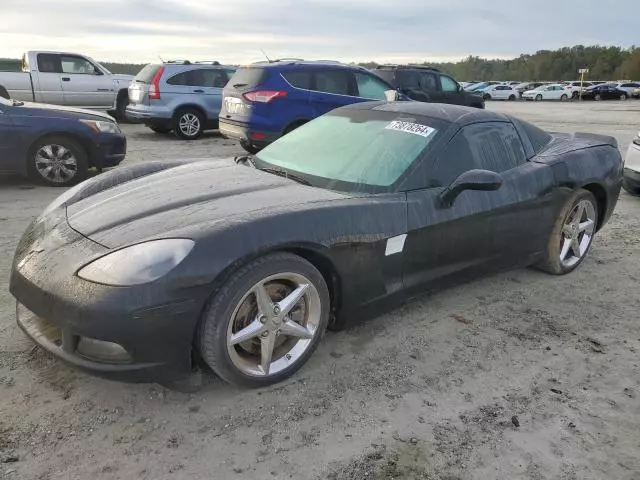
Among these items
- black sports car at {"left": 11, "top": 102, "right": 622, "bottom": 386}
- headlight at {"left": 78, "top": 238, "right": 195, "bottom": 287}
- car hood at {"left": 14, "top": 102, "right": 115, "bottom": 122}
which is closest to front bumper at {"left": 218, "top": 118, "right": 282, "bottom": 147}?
car hood at {"left": 14, "top": 102, "right": 115, "bottom": 122}

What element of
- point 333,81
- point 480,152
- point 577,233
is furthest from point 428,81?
point 480,152

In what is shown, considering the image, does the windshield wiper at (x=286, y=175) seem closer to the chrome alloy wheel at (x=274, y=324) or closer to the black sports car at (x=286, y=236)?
the black sports car at (x=286, y=236)

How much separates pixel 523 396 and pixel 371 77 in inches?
325

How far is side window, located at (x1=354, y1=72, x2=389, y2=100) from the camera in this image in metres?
9.90

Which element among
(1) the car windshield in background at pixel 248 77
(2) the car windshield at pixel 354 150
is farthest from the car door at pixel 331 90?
(2) the car windshield at pixel 354 150

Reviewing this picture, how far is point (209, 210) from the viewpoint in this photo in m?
2.74

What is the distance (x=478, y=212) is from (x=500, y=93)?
4482cm

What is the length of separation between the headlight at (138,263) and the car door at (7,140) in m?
5.01

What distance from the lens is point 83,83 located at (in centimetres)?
1297

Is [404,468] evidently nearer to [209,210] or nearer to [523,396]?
[523,396]

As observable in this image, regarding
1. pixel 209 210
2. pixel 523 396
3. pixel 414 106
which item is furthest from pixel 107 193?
pixel 523 396

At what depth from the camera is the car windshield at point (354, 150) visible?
10.6 ft

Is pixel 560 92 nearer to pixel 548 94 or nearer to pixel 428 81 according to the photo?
pixel 548 94

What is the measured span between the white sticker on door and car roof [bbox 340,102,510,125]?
0.98 meters
